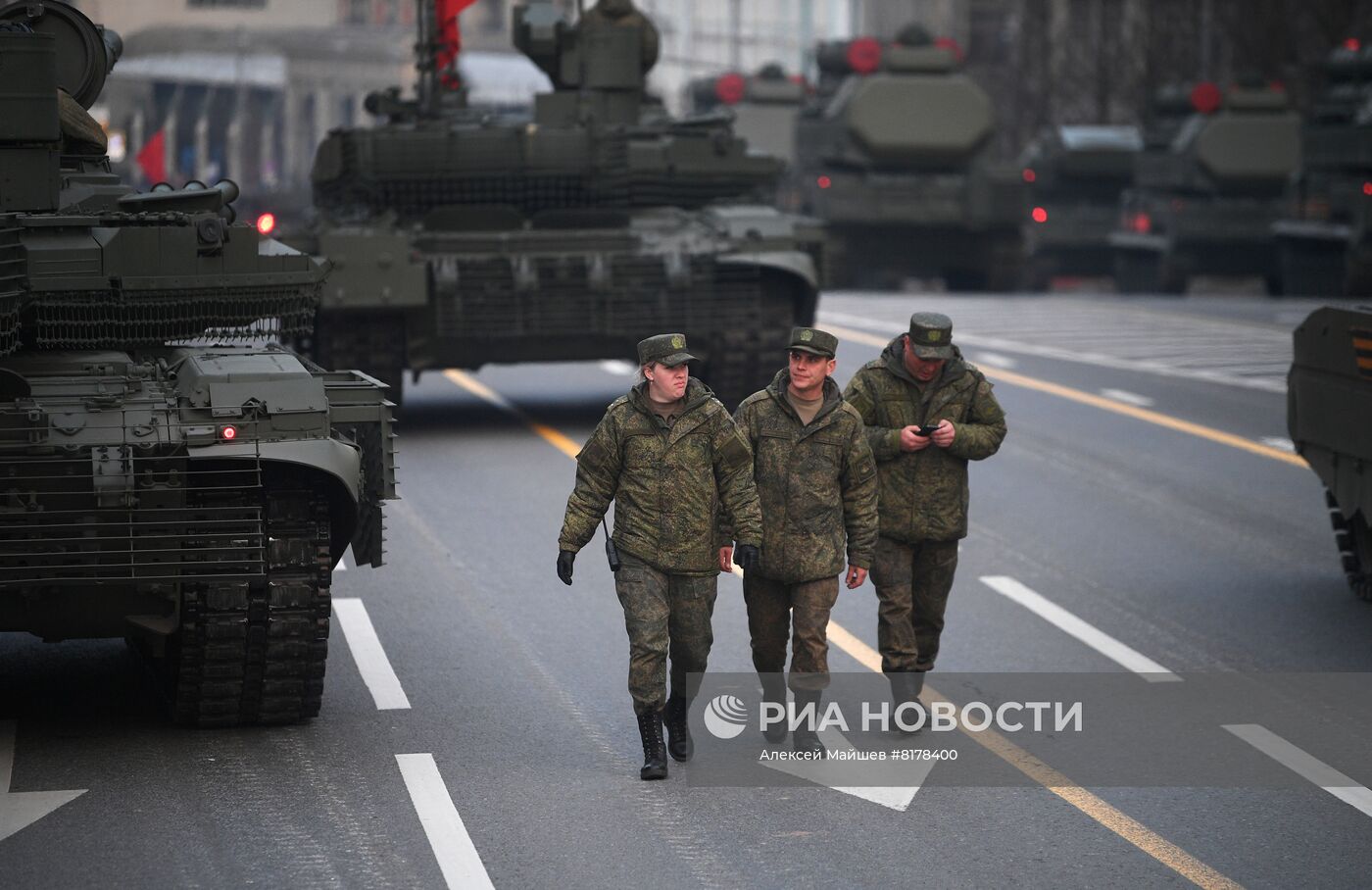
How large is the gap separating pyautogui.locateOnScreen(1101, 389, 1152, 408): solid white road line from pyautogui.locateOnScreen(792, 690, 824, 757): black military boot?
1241cm

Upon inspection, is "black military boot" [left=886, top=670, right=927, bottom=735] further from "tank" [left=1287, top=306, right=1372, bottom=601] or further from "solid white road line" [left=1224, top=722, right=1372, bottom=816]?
"tank" [left=1287, top=306, right=1372, bottom=601]

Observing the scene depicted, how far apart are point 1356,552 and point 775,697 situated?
478cm

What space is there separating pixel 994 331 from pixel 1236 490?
12689 millimetres

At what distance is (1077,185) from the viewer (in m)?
39.9

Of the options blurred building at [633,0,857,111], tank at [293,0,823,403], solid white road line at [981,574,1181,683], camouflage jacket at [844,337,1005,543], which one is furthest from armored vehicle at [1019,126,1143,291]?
blurred building at [633,0,857,111]

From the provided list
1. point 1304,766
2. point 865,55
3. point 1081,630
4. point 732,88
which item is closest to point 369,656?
point 1081,630

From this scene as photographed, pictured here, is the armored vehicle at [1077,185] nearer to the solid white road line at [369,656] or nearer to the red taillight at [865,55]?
the red taillight at [865,55]

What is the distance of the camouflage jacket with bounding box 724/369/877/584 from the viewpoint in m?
9.20

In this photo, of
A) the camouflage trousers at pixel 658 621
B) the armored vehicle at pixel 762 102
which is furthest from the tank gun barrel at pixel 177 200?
the armored vehicle at pixel 762 102

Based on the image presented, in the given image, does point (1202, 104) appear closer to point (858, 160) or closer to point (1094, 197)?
point (1094, 197)

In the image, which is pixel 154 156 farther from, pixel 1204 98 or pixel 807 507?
pixel 807 507

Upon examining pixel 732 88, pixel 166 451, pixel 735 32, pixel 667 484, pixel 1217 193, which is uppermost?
pixel 735 32

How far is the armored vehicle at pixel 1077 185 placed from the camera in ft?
130

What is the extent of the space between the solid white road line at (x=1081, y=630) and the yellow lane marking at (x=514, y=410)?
384cm
